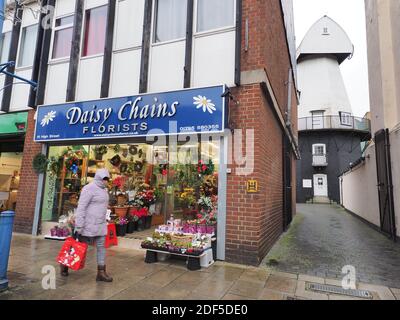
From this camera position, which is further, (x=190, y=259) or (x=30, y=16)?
(x=30, y=16)

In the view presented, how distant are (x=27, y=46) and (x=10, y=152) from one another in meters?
4.25

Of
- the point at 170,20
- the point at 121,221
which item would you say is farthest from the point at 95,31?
the point at 121,221

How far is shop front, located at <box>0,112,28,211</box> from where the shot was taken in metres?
9.15

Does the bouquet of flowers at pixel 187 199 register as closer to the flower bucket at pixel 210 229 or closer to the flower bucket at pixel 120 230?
the flower bucket at pixel 210 229

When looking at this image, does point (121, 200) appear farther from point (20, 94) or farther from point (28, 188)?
point (20, 94)

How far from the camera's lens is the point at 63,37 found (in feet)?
29.4

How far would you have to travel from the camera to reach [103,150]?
816 cm

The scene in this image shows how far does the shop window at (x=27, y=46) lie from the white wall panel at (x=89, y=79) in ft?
8.84

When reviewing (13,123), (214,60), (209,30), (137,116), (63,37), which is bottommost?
(137,116)

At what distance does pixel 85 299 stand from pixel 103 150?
4.97 metres

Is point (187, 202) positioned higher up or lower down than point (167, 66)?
lower down

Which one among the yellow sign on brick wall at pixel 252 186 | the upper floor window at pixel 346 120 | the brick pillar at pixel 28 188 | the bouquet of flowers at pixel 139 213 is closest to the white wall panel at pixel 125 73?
the brick pillar at pixel 28 188

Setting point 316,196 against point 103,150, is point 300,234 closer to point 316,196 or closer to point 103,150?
point 103,150

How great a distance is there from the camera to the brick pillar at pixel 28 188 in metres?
8.31
